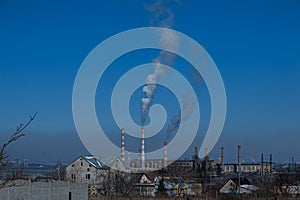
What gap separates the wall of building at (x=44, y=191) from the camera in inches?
478

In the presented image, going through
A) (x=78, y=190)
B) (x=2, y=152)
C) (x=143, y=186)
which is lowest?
(x=143, y=186)

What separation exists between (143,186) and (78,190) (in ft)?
84.9

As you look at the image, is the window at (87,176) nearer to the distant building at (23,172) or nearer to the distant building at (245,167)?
the distant building at (23,172)

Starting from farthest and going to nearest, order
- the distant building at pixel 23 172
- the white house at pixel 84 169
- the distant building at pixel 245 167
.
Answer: the distant building at pixel 245 167 → the white house at pixel 84 169 → the distant building at pixel 23 172

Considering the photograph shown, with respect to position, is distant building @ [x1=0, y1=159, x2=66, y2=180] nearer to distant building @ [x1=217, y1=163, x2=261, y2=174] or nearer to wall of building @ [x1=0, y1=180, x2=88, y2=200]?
wall of building @ [x1=0, y1=180, x2=88, y2=200]

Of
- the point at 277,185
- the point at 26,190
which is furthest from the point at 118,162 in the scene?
the point at 26,190

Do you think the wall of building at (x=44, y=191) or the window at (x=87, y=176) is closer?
the wall of building at (x=44, y=191)

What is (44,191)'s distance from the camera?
46.5 feet

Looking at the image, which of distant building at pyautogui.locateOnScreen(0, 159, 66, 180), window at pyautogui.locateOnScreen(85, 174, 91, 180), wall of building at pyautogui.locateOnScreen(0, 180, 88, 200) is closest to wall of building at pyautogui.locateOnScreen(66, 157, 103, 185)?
window at pyautogui.locateOnScreen(85, 174, 91, 180)

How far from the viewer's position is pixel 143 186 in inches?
1650

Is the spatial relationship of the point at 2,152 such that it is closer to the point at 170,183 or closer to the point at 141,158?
the point at 170,183

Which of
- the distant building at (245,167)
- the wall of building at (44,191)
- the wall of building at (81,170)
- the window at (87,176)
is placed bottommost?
the distant building at (245,167)

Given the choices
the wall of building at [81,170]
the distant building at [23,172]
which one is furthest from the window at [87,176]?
the distant building at [23,172]

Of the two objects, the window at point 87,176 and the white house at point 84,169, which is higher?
the white house at point 84,169
